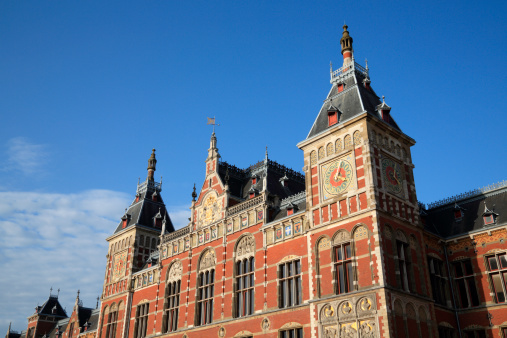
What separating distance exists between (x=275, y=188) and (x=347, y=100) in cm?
942

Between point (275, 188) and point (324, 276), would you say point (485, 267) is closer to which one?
point (324, 276)

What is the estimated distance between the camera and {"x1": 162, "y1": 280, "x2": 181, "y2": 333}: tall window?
3938cm

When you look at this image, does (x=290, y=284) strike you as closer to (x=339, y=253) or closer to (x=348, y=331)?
(x=339, y=253)

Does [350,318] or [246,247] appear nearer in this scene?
[350,318]

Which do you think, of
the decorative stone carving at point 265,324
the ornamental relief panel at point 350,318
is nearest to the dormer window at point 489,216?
the ornamental relief panel at point 350,318

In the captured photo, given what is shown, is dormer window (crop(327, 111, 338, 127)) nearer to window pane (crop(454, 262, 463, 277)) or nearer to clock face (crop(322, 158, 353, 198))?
clock face (crop(322, 158, 353, 198))

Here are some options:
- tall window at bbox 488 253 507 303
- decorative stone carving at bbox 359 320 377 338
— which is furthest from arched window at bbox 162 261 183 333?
tall window at bbox 488 253 507 303

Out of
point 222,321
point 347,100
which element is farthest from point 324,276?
point 347,100

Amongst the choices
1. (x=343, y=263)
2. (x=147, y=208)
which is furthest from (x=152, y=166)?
(x=343, y=263)

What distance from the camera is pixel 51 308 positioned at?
71.0 metres

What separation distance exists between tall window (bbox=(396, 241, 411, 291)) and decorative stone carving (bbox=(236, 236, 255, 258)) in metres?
10.7

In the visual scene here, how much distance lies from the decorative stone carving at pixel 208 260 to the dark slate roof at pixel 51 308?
42.7m

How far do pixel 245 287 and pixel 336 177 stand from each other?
10.6 m

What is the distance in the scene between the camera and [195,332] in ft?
119
